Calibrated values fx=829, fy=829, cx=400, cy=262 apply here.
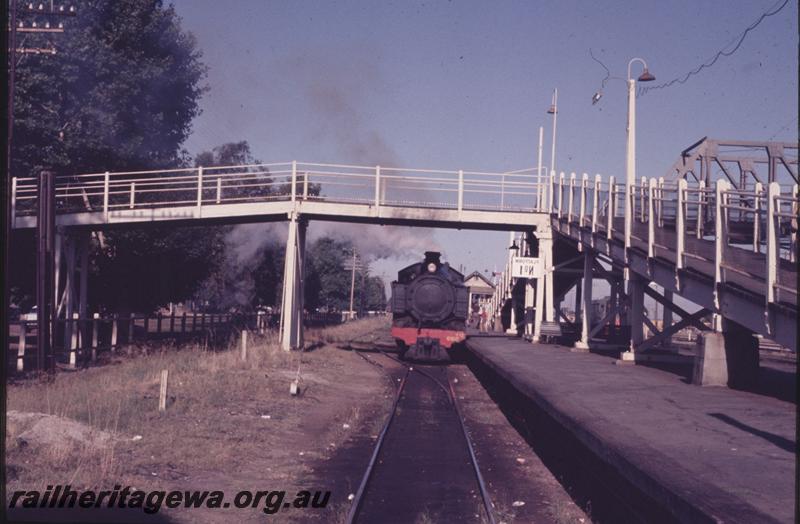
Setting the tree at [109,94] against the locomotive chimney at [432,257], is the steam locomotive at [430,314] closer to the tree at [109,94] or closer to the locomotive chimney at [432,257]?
the locomotive chimney at [432,257]

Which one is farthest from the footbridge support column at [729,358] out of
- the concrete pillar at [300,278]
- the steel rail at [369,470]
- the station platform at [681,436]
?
the concrete pillar at [300,278]

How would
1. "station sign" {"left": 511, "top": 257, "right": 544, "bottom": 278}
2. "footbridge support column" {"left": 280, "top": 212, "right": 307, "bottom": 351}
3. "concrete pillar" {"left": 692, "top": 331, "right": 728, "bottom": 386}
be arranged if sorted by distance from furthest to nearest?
"station sign" {"left": 511, "top": 257, "right": 544, "bottom": 278} → "footbridge support column" {"left": 280, "top": 212, "right": 307, "bottom": 351} → "concrete pillar" {"left": 692, "top": 331, "right": 728, "bottom": 386}

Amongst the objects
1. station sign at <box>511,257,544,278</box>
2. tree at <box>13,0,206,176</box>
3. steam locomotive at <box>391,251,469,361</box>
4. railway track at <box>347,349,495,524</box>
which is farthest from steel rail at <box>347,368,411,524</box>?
tree at <box>13,0,206,176</box>

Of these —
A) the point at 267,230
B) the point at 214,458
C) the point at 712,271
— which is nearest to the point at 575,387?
the point at 712,271

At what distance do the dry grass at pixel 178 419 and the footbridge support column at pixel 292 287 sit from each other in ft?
12.1

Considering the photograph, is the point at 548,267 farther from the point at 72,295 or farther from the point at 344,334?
the point at 344,334

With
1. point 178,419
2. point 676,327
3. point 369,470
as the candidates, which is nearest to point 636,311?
point 676,327

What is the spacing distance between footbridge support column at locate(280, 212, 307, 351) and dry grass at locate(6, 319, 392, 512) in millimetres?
3688

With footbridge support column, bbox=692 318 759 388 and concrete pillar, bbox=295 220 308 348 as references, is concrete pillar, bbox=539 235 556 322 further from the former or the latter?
footbridge support column, bbox=692 318 759 388

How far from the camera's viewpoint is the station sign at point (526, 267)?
84.7 ft

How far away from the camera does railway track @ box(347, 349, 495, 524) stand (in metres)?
8.02

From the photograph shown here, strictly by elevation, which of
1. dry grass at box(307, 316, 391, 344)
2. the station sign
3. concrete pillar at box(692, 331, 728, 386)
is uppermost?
the station sign

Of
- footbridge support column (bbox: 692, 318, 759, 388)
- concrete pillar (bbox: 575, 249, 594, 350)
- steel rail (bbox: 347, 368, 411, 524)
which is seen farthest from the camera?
concrete pillar (bbox: 575, 249, 594, 350)

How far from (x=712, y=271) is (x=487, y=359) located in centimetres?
724
